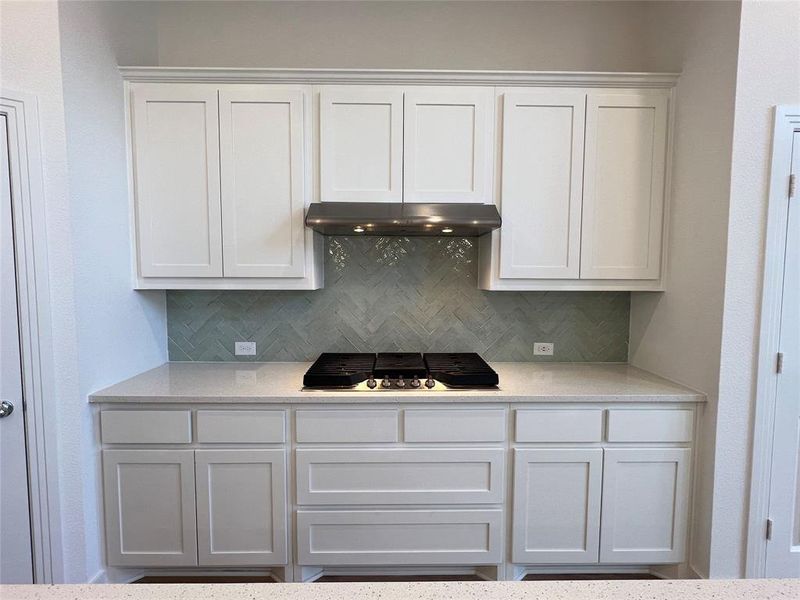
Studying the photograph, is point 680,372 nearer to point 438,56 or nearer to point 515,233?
point 515,233

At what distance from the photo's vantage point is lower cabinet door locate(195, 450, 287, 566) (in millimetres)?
1923

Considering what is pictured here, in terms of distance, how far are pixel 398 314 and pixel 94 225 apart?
159 cm

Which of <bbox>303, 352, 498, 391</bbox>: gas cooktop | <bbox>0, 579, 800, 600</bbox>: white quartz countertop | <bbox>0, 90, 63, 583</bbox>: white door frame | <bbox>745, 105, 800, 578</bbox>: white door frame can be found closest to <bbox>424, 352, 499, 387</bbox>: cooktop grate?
<bbox>303, 352, 498, 391</bbox>: gas cooktop

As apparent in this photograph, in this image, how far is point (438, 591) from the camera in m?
0.69

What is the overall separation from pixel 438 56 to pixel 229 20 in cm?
123

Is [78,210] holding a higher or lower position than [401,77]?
lower

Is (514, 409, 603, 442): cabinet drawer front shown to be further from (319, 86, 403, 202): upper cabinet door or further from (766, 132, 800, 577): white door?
(319, 86, 403, 202): upper cabinet door

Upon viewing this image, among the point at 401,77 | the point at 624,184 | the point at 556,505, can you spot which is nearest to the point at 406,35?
the point at 401,77

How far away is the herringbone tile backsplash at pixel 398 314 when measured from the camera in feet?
8.29

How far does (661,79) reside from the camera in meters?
2.10

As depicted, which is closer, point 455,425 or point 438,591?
point 438,591

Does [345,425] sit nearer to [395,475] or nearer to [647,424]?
[395,475]

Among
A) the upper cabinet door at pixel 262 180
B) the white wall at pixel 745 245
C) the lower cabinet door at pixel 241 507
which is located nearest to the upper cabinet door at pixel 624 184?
the white wall at pixel 745 245

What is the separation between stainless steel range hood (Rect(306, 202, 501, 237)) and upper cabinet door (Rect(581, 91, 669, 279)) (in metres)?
0.56
